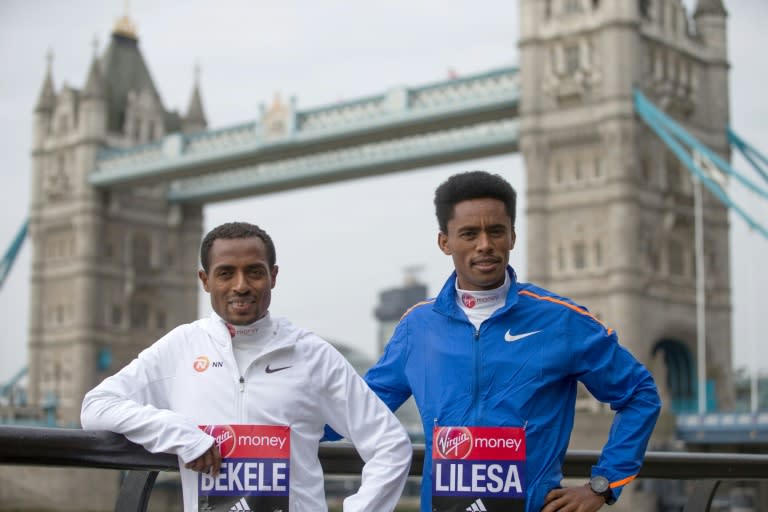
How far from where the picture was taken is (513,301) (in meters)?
2.38

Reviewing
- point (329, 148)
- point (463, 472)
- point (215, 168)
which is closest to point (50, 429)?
point (463, 472)

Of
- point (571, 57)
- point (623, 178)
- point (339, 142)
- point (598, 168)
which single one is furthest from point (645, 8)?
point (339, 142)

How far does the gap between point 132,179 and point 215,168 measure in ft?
9.42

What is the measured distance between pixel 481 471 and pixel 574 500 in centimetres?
18

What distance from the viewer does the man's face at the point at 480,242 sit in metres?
2.40

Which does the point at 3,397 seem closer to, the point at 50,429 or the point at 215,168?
the point at 215,168

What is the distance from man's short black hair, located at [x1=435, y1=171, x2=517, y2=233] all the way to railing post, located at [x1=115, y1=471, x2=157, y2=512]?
783 mm

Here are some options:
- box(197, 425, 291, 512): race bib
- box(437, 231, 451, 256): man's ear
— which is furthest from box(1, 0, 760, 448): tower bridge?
box(197, 425, 291, 512): race bib

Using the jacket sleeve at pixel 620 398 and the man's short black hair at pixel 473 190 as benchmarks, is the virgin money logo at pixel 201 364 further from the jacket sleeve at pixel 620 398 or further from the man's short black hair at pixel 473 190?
the jacket sleeve at pixel 620 398

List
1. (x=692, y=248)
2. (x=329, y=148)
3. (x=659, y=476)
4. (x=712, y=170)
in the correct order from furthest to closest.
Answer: (x=329, y=148) < (x=692, y=248) < (x=712, y=170) < (x=659, y=476)

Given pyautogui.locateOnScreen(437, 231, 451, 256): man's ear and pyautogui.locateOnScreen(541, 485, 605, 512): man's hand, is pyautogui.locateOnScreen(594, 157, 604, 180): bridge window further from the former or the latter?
pyautogui.locateOnScreen(541, 485, 605, 512): man's hand

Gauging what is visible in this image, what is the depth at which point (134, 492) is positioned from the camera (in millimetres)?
2254

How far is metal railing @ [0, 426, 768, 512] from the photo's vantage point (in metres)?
1.99

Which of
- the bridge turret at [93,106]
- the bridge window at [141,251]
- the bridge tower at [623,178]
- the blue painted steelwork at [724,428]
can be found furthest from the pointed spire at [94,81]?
the blue painted steelwork at [724,428]
